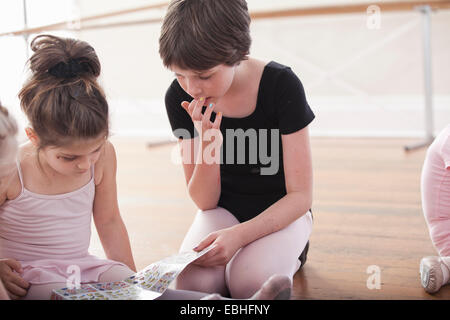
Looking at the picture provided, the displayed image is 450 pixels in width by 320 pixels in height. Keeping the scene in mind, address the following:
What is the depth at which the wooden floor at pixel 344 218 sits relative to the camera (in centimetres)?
128

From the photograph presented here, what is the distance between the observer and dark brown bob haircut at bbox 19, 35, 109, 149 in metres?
1.00

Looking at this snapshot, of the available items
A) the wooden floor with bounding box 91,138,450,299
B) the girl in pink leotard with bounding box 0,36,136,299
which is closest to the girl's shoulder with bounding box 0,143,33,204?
the girl in pink leotard with bounding box 0,36,136,299

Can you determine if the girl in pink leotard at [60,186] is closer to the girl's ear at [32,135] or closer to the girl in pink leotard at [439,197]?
the girl's ear at [32,135]

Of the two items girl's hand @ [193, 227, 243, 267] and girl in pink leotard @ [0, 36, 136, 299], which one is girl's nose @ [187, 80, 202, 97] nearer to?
girl in pink leotard @ [0, 36, 136, 299]

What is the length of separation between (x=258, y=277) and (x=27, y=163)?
0.51 m

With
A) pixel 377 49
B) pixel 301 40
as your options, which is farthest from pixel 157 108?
pixel 377 49

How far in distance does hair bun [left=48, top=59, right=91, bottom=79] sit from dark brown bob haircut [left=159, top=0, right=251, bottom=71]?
6.3 inches

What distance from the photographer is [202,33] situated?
1.03m

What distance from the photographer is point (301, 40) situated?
3.81 meters

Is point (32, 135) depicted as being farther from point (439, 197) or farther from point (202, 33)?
point (439, 197)

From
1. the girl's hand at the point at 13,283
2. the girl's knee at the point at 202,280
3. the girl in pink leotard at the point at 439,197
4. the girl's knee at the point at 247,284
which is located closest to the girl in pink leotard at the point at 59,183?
the girl's hand at the point at 13,283

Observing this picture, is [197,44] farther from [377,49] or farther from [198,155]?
[377,49]

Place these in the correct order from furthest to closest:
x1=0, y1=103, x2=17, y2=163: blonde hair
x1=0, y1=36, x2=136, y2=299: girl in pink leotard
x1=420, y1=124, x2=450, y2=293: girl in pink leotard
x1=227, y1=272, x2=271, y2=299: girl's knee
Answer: x1=420, y1=124, x2=450, y2=293: girl in pink leotard < x1=227, y1=272, x2=271, y2=299: girl's knee < x1=0, y1=36, x2=136, y2=299: girl in pink leotard < x1=0, y1=103, x2=17, y2=163: blonde hair

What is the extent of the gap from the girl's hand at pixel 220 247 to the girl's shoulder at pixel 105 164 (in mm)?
251
